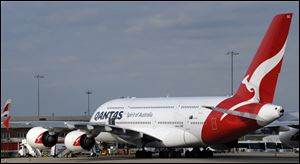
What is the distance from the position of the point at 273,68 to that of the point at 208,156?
9600 millimetres

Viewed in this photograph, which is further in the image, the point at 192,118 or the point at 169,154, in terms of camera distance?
the point at 169,154

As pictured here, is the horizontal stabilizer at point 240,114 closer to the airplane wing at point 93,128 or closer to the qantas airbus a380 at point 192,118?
the qantas airbus a380 at point 192,118

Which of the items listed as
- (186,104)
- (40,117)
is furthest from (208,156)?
(40,117)

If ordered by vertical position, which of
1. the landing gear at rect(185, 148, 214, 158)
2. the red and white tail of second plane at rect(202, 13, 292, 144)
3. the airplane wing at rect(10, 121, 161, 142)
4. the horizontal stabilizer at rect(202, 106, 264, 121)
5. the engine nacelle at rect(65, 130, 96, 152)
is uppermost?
the red and white tail of second plane at rect(202, 13, 292, 144)

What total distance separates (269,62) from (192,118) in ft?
22.1

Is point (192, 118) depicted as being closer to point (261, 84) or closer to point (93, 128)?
point (261, 84)

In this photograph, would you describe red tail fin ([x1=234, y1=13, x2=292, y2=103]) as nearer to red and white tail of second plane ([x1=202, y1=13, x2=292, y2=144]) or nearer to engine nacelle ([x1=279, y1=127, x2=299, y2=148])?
red and white tail of second plane ([x1=202, y1=13, x2=292, y2=144])

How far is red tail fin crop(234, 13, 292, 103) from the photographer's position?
3878 cm

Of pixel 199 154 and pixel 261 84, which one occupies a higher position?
pixel 261 84

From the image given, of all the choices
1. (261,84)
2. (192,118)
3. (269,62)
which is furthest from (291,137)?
(269,62)

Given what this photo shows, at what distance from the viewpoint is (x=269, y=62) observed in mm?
39062

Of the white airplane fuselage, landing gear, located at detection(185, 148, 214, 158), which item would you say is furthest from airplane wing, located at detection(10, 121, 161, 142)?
landing gear, located at detection(185, 148, 214, 158)

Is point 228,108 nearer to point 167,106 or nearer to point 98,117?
point 167,106

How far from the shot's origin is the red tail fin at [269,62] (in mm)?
38781
